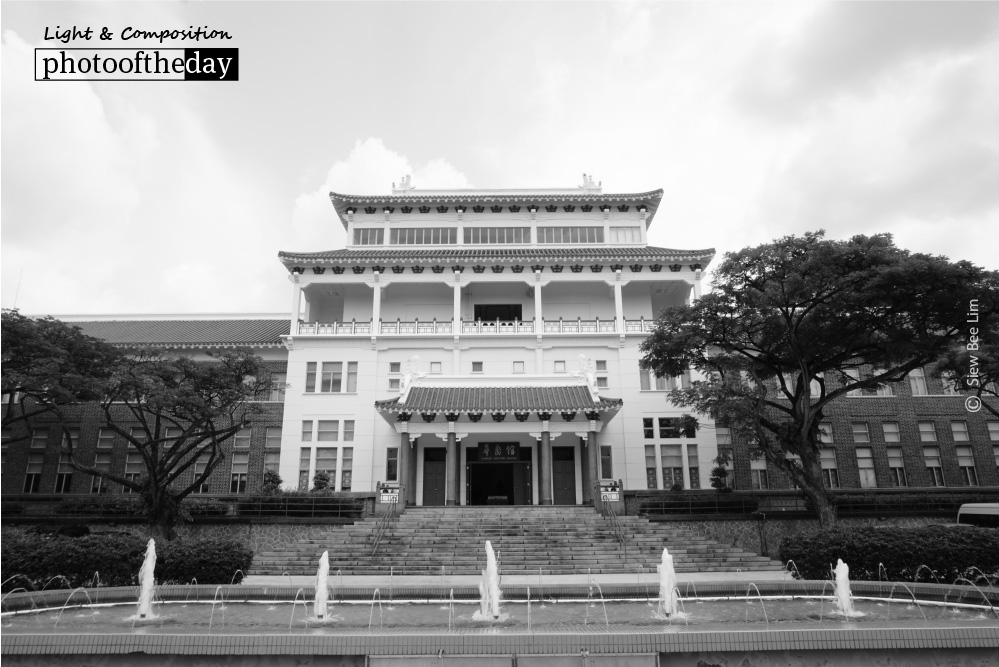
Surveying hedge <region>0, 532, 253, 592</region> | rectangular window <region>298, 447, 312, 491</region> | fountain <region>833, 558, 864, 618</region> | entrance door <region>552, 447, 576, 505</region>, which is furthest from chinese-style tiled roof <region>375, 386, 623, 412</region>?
fountain <region>833, 558, 864, 618</region>

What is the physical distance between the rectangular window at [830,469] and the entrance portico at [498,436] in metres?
11.1

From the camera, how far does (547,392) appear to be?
91.8ft

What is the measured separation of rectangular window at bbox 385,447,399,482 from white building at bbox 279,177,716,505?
0.28 ft

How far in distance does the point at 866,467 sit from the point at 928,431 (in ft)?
12.2

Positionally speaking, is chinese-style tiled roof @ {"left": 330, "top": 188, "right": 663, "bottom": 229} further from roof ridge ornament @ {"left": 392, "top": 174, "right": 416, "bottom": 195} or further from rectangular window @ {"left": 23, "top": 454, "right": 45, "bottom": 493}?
A: rectangular window @ {"left": 23, "top": 454, "right": 45, "bottom": 493}

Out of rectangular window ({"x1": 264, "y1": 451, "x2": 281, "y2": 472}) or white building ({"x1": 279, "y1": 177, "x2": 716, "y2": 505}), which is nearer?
white building ({"x1": 279, "y1": 177, "x2": 716, "y2": 505})

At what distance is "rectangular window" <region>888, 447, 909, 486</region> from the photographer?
30672 mm

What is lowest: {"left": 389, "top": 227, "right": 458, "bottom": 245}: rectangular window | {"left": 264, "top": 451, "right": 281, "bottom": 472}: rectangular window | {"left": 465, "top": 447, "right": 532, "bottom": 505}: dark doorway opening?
{"left": 465, "top": 447, "right": 532, "bottom": 505}: dark doorway opening

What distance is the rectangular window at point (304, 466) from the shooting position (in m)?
29.3

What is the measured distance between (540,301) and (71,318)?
91.5 ft

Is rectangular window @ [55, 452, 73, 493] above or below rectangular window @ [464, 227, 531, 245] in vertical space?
below

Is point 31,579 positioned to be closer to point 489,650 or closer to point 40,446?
point 489,650

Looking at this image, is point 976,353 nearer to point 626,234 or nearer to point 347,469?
point 626,234

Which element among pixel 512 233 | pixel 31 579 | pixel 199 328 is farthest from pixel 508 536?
pixel 199 328
